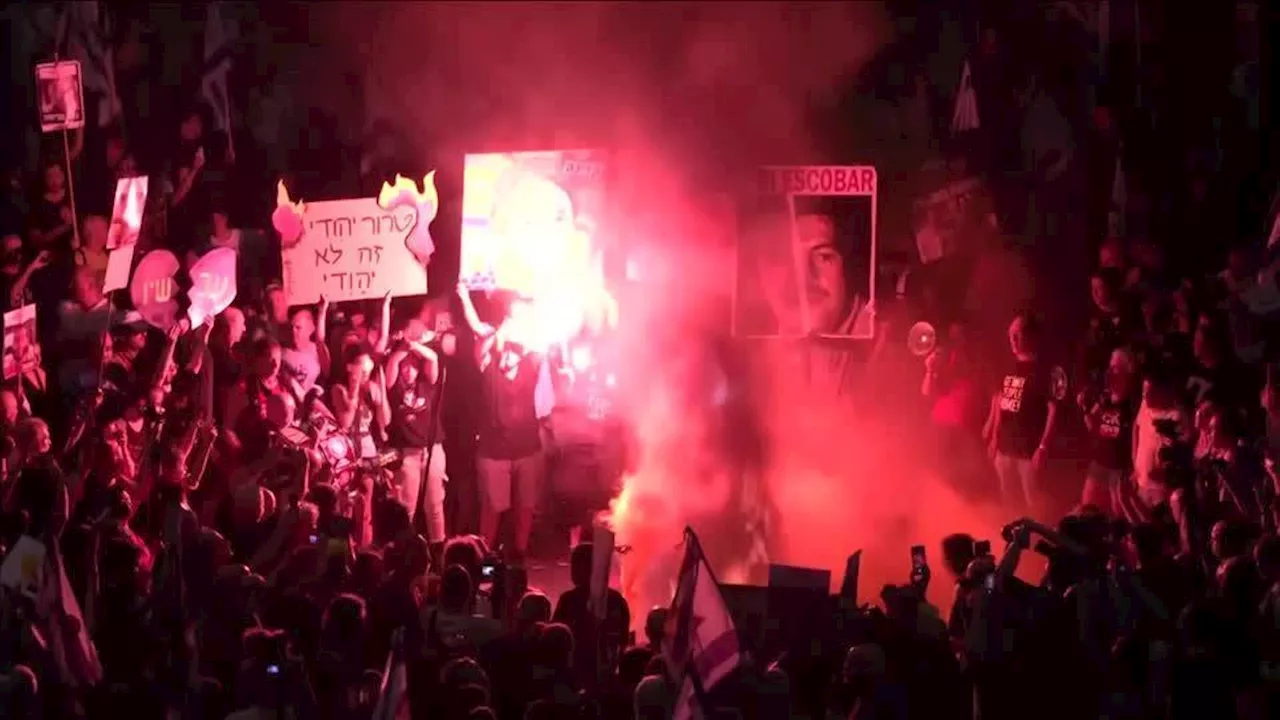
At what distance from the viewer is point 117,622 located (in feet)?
19.9

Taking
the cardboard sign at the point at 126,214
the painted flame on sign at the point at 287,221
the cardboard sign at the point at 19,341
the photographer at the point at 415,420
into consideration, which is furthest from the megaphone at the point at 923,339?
the cardboard sign at the point at 19,341

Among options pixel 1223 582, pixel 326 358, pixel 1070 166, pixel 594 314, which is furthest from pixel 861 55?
pixel 1223 582

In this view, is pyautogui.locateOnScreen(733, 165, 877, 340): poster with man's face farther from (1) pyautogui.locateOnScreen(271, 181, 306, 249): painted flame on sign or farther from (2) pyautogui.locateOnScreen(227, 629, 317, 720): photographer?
(2) pyautogui.locateOnScreen(227, 629, 317, 720): photographer

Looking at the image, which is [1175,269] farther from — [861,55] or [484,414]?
[484,414]

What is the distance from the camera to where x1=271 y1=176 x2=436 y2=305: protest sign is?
11391mm

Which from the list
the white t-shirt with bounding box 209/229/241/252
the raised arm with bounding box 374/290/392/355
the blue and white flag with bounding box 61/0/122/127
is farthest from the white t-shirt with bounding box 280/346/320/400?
the blue and white flag with bounding box 61/0/122/127

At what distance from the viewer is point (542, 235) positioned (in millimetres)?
11938

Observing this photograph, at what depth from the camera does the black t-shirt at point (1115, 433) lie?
9.69 metres

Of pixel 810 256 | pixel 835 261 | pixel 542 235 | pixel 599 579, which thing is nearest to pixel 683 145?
pixel 542 235

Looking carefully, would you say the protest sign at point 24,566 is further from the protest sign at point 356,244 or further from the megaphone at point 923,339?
the megaphone at point 923,339

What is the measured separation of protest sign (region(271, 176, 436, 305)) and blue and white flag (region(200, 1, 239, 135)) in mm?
2134

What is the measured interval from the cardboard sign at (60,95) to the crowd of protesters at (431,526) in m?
0.44

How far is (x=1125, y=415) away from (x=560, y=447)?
12.5 feet

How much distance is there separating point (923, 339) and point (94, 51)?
23.6 ft
